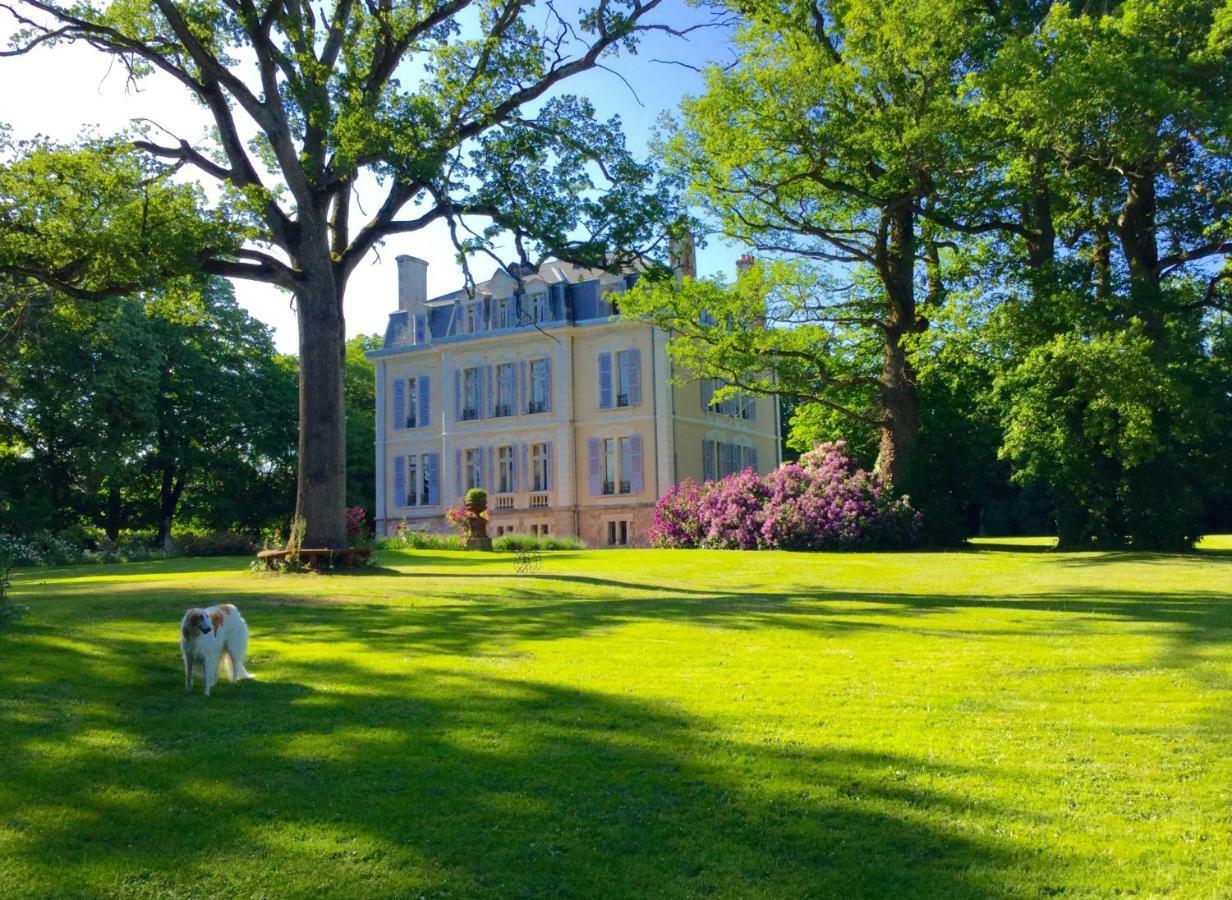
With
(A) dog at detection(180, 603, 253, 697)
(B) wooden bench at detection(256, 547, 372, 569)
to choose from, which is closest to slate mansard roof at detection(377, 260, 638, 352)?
(B) wooden bench at detection(256, 547, 372, 569)

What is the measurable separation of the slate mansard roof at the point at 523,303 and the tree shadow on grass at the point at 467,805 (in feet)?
101

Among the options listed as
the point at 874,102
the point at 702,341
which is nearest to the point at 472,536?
the point at 702,341

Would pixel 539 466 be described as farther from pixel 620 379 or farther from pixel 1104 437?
pixel 1104 437

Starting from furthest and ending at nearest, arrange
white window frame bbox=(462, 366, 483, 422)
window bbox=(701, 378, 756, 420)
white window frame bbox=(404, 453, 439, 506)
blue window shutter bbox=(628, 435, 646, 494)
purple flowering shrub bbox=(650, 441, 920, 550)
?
white window frame bbox=(404, 453, 439, 506) → white window frame bbox=(462, 366, 483, 422) → window bbox=(701, 378, 756, 420) → blue window shutter bbox=(628, 435, 646, 494) → purple flowering shrub bbox=(650, 441, 920, 550)

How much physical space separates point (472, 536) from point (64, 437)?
18514mm

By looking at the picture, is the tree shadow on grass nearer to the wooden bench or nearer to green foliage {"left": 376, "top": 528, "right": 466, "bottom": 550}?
the wooden bench

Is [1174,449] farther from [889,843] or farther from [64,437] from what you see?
[64,437]

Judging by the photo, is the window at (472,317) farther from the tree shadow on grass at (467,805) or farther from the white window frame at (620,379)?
the tree shadow on grass at (467,805)

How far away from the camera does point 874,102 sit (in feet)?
75.9

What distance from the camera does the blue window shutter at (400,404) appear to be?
42316 millimetres

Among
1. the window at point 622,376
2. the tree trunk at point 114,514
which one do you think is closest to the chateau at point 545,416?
the window at point 622,376

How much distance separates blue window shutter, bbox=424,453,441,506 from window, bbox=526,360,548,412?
15.7 ft

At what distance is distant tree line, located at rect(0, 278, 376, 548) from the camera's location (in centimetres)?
3459

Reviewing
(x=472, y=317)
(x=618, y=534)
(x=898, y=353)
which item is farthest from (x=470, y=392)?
(x=898, y=353)
